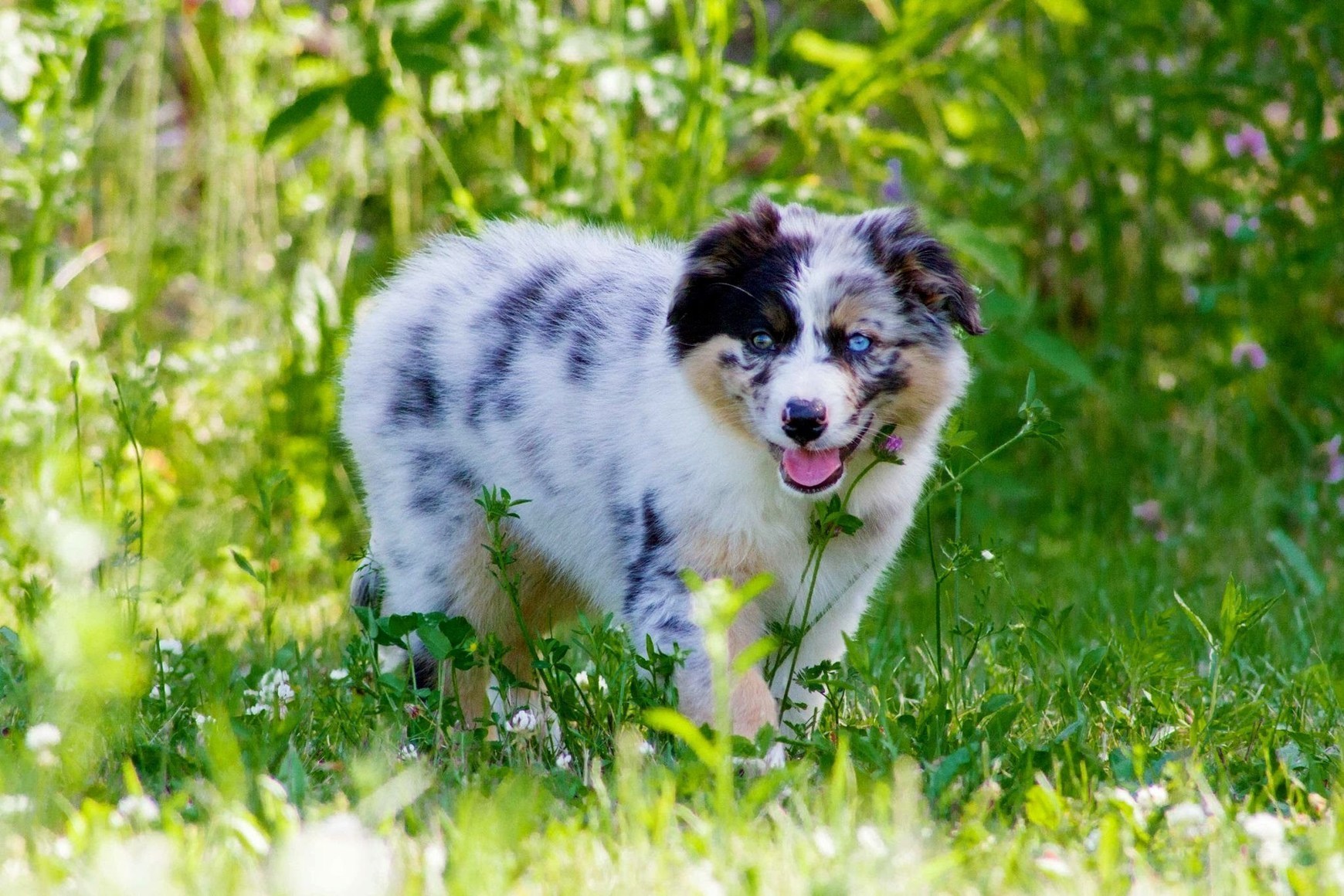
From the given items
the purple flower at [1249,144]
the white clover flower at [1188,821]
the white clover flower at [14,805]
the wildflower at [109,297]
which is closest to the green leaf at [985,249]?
the purple flower at [1249,144]

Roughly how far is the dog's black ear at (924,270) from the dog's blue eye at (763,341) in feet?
0.99

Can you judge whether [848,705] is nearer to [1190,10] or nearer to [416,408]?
[416,408]

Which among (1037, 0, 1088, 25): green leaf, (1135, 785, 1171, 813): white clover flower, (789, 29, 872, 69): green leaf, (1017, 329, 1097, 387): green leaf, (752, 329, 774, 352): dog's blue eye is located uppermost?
(1037, 0, 1088, 25): green leaf

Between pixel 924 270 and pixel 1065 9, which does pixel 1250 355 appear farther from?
pixel 924 270

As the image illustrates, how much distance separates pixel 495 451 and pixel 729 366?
0.69 metres

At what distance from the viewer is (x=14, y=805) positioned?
7.59 feet

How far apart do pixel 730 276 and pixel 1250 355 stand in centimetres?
284

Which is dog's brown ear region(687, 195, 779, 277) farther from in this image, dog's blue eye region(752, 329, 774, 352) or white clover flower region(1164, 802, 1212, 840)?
white clover flower region(1164, 802, 1212, 840)

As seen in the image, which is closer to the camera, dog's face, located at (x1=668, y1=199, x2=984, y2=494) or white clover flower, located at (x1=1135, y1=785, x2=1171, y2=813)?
white clover flower, located at (x1=1135, y1=785, x2=1171, y2=813)

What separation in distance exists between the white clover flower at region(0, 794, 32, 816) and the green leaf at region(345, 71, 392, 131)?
2.69m

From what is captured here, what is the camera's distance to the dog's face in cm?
298

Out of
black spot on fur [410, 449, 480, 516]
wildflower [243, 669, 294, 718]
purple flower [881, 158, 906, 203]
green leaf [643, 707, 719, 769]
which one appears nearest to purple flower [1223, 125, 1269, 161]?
purple flower [881, 158, 906, 203]

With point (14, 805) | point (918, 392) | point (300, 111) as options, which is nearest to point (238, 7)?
point (300, 111)

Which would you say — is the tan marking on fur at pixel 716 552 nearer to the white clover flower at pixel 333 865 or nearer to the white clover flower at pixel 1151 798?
the white clover flower at pixel 1151 798
